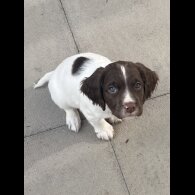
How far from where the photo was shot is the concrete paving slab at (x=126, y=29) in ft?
21.2

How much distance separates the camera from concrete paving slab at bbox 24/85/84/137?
20.0ft

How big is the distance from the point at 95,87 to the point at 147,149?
5.05 ft

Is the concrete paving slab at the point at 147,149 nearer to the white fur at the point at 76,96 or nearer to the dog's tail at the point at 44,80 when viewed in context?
the white fur at the point at 76,96

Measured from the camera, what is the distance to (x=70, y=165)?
5816 mm

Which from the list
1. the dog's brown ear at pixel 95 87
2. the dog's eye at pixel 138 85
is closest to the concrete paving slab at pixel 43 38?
the dog's brown ear at pixel 95 87

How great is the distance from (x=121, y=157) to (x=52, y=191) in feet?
3.42

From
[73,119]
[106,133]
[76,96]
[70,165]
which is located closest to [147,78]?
[76,96]

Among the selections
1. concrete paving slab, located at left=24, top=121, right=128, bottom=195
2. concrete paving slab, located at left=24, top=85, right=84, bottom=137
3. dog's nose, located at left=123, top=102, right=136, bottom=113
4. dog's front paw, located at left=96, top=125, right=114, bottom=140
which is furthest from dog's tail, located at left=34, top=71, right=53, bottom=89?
dog's nose, located at left=123, top=102, right=136, bottom=113

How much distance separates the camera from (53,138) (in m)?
6.01

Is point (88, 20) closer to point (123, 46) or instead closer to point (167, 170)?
point (123, 46)

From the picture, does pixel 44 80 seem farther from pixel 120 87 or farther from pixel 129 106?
pixel 129 106
